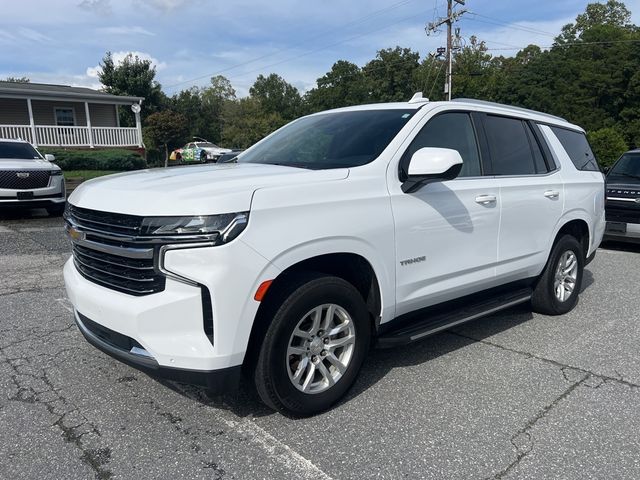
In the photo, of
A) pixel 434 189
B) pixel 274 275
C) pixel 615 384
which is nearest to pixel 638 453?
pixel 615 384

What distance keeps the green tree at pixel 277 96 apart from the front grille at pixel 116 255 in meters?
70.1

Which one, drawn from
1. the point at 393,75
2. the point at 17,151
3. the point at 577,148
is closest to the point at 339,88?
the point at 393,75

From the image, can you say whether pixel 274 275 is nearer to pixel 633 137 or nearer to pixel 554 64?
pixel 633 137

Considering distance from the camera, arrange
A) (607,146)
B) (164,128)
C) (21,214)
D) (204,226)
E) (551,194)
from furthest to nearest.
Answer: (164,128)
(607,146)
(21,214)
(551,194)
(204,226)

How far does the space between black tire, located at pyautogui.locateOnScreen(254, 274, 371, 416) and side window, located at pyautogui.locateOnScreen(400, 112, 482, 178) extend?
3.69 feet

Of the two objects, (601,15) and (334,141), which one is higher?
(601,15)

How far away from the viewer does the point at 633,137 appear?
124 feet

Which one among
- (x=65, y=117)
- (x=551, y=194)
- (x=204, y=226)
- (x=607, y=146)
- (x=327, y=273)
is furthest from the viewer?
(x=65, y=117)

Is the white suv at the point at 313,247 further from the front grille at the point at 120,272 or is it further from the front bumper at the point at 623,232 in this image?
the front bumper at the point at 623,232

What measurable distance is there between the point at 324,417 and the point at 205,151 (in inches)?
1338

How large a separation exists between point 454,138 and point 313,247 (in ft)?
5.73

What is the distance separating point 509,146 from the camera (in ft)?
14.9

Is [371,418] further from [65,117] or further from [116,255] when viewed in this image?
[65,117]

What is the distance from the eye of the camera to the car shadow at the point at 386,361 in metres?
3.33
